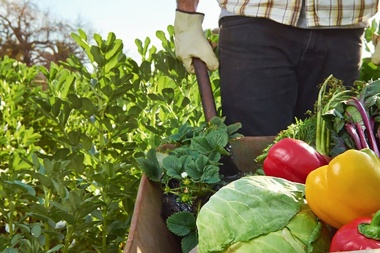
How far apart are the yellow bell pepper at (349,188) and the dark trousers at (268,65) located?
120 centimetres

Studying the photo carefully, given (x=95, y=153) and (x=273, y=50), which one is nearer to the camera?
(x=273, y=50)

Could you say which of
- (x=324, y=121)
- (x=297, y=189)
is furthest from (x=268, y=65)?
(x=297, y=189)

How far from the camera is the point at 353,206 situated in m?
1.23

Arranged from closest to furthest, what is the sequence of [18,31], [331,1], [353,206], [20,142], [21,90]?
[353,206] < [331,1] < [20,142] < [21,90] < [18,31]

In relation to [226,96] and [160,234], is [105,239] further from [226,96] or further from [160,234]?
[160,234]

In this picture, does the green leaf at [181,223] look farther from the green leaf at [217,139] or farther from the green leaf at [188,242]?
the green leaf at [217,139]

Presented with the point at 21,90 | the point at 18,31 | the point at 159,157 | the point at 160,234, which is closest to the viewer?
the point at 160,234

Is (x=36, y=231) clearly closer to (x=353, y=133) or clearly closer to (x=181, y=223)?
(x=181, y=223)

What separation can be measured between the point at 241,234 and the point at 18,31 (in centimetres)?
1331

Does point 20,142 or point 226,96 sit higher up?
point 226,96

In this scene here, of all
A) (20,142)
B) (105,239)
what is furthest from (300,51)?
(20,142)

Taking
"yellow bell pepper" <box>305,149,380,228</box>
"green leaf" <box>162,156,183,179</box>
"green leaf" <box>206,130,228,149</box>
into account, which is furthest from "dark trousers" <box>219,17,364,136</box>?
"yellow bell pepper" <box>305,149,380,228</box>

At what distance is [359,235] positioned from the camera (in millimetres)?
1131

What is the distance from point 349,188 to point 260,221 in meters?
0.19
